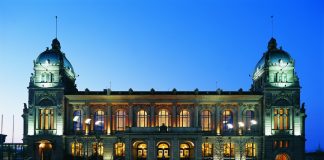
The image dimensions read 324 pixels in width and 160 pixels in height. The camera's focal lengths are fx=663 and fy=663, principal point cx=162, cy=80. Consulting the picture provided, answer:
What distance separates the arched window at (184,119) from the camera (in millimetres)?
129625

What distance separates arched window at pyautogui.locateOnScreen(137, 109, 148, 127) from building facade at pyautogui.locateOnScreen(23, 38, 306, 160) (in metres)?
0.20

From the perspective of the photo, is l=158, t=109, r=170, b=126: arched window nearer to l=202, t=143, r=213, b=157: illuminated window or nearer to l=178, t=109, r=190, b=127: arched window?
l=178, t=109, r=190, b=127: arched window

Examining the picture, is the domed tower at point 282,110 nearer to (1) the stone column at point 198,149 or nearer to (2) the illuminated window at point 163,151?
(1) the stone column at point 198,149

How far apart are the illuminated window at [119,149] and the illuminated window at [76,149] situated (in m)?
6.99

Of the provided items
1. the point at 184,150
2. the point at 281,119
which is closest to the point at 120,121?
the point at 184,150

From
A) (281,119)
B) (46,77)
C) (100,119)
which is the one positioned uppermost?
(46,77)

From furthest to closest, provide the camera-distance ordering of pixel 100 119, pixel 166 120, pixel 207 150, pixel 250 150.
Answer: pixel 166 120 < pixel 100 119 < pixel 207 150 < pixel 250 150

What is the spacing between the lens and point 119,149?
417 ft

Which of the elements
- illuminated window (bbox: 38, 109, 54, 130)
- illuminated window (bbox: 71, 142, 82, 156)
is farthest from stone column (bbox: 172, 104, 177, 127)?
illuminated window (bbox: 38, 109, 54, 130)

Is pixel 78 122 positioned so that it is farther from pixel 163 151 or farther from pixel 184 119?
pixel 184 119

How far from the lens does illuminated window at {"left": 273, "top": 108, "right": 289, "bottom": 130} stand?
412 feet

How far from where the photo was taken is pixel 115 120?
12950cm

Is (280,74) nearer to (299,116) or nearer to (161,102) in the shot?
(299,116)

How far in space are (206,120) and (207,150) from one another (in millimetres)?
5907
